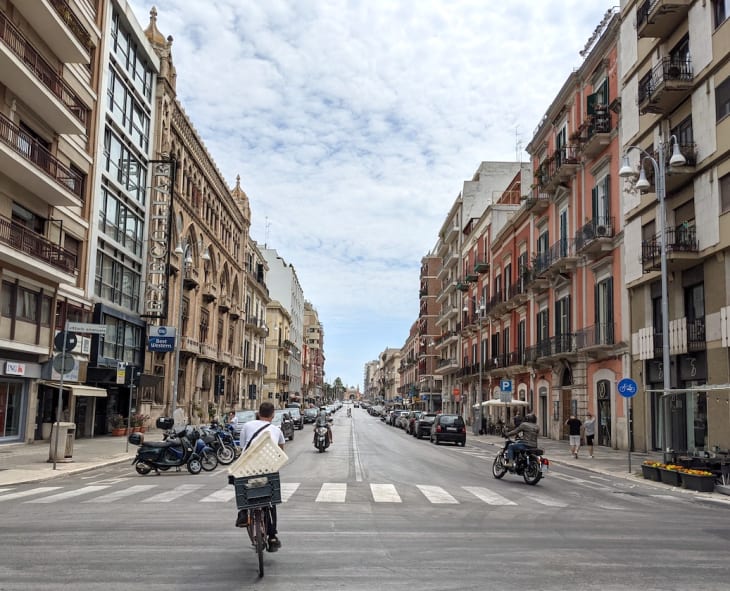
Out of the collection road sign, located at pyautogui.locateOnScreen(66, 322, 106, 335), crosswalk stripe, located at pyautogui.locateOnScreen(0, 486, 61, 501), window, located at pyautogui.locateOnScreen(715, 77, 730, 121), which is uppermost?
window, located at pyautogui.locateOnScreen(715, 77, 730, 121)

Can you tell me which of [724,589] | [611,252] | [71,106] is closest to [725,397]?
[611,252]

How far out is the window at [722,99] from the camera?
74.9 ft

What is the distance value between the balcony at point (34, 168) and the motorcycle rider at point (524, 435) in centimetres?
1862

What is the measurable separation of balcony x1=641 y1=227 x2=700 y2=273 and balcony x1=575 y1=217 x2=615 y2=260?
4502 mm

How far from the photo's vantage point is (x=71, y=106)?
3009cm

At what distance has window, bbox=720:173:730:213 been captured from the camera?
23.0 meters

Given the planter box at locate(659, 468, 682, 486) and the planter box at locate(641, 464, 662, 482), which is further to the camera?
the planter box at locate(641, 464, 662, 482)

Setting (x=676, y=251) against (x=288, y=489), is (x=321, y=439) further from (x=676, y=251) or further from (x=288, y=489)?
(x=676, y=251)

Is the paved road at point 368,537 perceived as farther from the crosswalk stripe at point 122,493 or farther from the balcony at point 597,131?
the balcony at point 597,131

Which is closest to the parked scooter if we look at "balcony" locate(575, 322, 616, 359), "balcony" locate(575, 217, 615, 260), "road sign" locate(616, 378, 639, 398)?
"road sign" locate(616, 378, 639, 398)

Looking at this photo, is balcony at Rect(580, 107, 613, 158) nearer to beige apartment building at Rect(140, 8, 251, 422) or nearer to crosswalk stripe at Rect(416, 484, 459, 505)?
beige apartment building at Rect(140, 8, 251, 422)

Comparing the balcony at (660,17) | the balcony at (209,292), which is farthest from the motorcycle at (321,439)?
the balcony at (209,292)

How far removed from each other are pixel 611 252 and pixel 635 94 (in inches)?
272

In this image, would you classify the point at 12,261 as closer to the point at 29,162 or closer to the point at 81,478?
the point at 29,162
